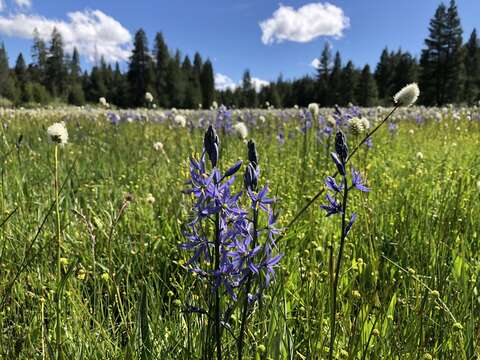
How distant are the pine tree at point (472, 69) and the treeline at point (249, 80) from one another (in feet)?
A: 0.40

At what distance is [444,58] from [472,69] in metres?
8.23

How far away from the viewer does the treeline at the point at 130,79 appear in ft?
227

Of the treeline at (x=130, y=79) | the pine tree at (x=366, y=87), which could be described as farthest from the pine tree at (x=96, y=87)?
the pine tree at (x=366, y=87)

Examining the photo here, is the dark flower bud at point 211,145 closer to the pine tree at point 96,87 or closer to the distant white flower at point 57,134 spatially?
the distant white flower at point 57,134

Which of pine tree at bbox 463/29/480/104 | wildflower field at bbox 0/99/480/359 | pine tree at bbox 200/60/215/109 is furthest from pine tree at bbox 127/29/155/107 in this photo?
wildflower field at bbox 0/99/480/359

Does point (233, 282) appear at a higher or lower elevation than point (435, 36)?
lower

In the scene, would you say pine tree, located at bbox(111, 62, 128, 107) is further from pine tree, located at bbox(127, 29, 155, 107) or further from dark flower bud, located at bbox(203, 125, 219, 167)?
dark flower bud, located at bbox(203, 125, 219, 167)

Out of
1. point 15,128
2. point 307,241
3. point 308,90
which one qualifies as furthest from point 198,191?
point 308,90

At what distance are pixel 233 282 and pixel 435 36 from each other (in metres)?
59.4

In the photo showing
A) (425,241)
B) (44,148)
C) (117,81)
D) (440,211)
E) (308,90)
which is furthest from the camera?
(117,81)

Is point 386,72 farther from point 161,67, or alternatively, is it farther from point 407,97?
point 407,97

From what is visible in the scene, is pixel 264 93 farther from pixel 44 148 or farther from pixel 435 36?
pixel 44 148

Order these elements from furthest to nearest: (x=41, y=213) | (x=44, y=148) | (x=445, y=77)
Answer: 1. (x=445, y=77)
2. (x=44, y=148)
3. (x=41, y=213)

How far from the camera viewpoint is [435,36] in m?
50.8
